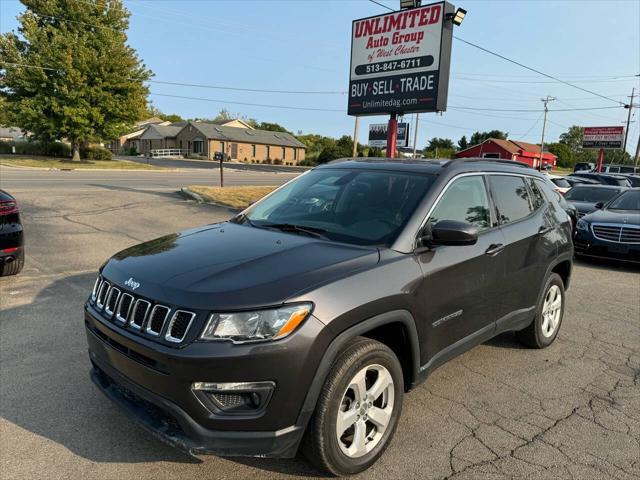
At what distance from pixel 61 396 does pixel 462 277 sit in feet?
9.75

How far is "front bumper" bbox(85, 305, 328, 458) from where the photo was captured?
2.35 metres

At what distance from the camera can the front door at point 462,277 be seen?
126 inches

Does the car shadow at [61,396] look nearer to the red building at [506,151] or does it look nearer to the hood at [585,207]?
the hood at [585,207]

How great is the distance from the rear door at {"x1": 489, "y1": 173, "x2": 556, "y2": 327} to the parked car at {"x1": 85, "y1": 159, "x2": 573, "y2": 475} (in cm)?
3

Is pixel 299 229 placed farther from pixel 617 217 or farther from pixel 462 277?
pixel 617 217

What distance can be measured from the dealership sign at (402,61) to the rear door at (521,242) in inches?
381

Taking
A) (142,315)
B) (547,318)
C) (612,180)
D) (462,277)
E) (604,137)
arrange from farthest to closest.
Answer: (604,137)
(612,180)
(547,318)
(462,277)
(142,315)

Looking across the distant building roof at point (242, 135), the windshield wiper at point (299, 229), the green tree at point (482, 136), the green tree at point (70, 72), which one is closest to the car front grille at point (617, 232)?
the windshield wiper at point (299, 229)

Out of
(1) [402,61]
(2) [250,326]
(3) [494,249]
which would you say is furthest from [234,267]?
(1) [402,61]

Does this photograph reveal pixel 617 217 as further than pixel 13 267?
Yes

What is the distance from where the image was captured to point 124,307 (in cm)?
274

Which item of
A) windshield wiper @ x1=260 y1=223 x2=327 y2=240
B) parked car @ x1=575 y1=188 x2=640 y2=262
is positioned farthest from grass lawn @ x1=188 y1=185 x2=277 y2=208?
windshield wiper @ x1=260 y1=223 x2=327 y2=240

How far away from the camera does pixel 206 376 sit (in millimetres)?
2350

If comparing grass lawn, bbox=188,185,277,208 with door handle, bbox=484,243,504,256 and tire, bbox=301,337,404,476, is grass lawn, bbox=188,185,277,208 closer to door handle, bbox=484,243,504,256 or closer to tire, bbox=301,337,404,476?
door handle, bbox=484,243,504,256
